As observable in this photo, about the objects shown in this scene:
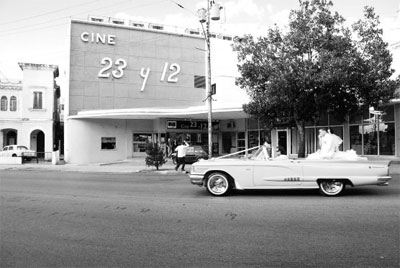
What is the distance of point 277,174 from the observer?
30.7ft

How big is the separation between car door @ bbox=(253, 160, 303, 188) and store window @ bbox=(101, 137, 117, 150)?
70.1 feet

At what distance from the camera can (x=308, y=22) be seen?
16.1 meters

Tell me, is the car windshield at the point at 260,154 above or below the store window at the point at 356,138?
below

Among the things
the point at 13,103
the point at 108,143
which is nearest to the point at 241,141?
the point at 108,143

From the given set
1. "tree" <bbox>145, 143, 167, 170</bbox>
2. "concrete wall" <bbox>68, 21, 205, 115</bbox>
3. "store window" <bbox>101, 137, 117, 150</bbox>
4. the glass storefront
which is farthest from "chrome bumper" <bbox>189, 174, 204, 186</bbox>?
"concrete wall" <bbox>68, 21, 205, 115</bbox>

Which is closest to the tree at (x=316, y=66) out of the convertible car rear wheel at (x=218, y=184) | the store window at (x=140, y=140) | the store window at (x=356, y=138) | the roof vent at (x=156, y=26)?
the store window at (x=356, y=138)

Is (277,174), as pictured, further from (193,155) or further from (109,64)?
(109,64)

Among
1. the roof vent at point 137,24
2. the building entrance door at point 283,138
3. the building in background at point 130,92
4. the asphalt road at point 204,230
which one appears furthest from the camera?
the roof vent at point 137,24

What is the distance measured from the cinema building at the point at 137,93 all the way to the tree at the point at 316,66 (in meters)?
8.93

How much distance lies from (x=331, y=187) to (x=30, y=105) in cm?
3702

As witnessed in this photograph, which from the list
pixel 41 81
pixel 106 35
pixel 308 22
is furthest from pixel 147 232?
pixel 41 81

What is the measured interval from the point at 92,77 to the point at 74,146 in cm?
558

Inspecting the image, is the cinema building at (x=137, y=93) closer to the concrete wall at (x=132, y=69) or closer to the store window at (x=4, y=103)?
the concrete wall at (x=132, y=69)

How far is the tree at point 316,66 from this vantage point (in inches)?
597
